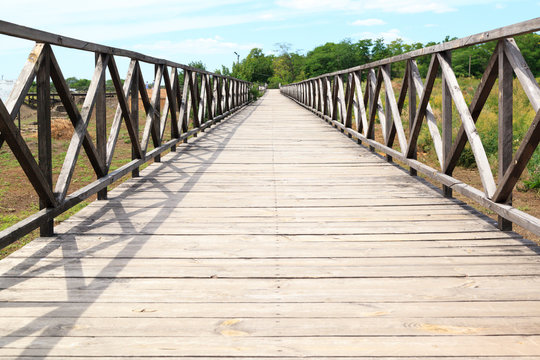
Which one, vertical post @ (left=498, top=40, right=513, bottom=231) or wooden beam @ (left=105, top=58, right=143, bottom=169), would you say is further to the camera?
wooden beam @ (left=105, top=58, right=143, bottom=169)

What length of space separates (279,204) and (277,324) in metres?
2.07

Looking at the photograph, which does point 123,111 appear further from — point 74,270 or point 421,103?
point 421,103

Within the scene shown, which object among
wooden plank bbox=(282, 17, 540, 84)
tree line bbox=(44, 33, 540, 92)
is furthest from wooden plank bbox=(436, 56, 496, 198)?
tree line bbox=(44, 33, 540, 92)

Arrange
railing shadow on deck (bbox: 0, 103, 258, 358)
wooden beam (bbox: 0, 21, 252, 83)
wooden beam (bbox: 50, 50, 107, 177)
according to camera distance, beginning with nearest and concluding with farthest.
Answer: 1. railing shadow on deck (bbox: 0, 103, 258, 358)
2. wooden beam (bbox: 0, 21, 252, 83)
3. wooden beam (bbox: 50, 50, 107, 177)

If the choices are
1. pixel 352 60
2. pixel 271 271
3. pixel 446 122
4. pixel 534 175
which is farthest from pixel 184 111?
pixel 352 60

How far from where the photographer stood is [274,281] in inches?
99.5

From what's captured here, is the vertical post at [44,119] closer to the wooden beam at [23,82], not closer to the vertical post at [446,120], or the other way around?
the wooden beam at [23,82]

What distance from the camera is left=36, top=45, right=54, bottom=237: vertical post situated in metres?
3.05

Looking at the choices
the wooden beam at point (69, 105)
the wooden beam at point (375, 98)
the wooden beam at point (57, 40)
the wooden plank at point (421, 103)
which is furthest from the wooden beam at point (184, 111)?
the wooden plank at point (421, 103)

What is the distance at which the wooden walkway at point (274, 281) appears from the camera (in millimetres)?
1940

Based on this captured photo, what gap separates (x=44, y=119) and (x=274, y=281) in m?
1.70

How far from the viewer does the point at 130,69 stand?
4.88 m

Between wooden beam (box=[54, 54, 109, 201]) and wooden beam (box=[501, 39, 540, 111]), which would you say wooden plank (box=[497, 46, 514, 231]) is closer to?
wooden beam (box=[501, 39, 540, 111])

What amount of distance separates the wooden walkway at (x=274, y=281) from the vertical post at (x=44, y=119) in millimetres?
363
